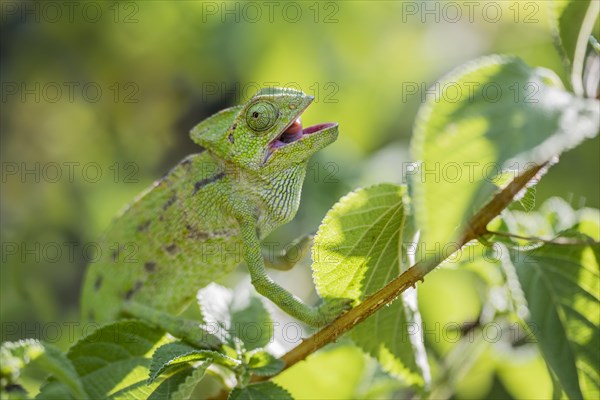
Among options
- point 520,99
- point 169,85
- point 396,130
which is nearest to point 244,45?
point 169,85

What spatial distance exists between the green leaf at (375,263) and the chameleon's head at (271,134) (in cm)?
53

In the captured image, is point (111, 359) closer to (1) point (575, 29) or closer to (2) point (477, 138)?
(2) point (477, 138)

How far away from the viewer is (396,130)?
15.8 feet

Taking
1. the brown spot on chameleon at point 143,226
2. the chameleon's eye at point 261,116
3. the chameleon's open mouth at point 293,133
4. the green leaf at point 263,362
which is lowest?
the green leaf at point 263,362

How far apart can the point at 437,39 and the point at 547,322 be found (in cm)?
275

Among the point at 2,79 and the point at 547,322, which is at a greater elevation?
the point at 2,79

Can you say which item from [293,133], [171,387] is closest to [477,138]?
[171,387]

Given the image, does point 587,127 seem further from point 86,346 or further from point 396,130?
point 396,130

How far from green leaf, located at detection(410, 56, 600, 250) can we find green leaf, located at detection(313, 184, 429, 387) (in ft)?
1.52

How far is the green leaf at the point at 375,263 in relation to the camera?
5.51 ft

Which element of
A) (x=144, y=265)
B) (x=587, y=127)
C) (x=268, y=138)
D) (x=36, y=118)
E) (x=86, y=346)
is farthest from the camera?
(x=36, y=118)

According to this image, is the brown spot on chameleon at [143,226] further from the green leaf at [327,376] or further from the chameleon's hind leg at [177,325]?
the green leaf at [327,376]

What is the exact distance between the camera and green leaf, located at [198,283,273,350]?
6.42 feet

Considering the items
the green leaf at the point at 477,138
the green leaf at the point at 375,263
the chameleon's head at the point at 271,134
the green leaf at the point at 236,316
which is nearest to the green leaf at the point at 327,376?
the green leaf at the point at 236,316
